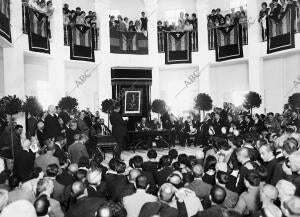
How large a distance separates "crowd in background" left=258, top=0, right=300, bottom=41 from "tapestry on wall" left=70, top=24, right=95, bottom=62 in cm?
878

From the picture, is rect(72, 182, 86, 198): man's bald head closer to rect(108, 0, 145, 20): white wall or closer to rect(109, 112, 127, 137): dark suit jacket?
rect(109, 112, 127, 137): dark suit jacket

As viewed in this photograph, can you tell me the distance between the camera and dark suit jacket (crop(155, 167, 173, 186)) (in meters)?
6.16

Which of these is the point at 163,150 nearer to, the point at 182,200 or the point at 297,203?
the point at 182,200

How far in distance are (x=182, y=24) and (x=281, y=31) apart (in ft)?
19.1

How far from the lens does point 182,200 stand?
432 centimetres

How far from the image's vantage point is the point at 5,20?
13547mm

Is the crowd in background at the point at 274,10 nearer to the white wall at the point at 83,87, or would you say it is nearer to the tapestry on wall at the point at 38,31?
the white wall at the point at 83,87

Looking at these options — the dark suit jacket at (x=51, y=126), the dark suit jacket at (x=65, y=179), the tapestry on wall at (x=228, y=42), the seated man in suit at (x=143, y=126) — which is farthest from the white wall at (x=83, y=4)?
the dark suit jacket at (x=65, y=179)

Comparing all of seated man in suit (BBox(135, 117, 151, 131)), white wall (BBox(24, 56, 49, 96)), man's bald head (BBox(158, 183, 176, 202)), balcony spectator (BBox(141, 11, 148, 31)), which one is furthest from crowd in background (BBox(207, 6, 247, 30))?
man's bald head (BBox(158, 183, 176, 202))

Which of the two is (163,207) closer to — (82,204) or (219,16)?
(82,204)

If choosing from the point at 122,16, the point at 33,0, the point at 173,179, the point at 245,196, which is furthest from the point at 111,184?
the point at 122,16

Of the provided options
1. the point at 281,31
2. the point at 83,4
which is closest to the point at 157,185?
the point at 281,31

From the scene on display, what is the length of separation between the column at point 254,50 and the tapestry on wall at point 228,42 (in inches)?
22.8

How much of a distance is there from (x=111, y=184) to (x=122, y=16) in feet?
61.6
